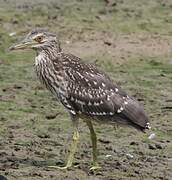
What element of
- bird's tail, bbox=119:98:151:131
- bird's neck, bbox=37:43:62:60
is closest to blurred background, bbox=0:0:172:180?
bird's tail, bbox=119:98:151:131

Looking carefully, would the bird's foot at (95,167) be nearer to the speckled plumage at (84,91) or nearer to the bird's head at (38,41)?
the speckled plumage at (84,91)

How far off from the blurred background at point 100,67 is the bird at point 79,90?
1.66 ft

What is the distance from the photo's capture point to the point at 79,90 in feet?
30.7

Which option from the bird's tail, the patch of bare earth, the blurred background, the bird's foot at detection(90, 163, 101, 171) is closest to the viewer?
the bird's tail

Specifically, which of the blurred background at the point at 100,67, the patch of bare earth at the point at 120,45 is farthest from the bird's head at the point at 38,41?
the patch of bare earth at the point at 120,45

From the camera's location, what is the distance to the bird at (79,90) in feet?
30.6

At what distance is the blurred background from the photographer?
969 cm

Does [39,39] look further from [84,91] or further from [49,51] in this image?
[84,91]

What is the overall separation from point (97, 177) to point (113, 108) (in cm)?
71

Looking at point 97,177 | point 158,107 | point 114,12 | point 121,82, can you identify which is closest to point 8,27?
point 114,12

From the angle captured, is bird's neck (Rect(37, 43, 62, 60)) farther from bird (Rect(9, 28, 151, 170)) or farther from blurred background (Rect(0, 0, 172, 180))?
blurred background (Rect(0, 0, 172, 180))

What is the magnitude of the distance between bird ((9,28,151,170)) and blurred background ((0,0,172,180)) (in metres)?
0.51

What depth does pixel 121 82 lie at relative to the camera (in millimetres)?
13273

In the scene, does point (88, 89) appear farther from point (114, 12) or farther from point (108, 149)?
point (114, 12)
